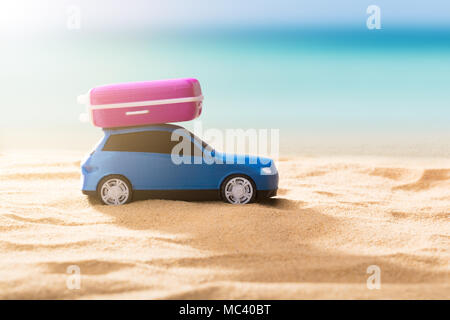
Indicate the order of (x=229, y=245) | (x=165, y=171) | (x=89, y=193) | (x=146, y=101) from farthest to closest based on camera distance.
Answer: (x=89, y=193) < (x=165, y=171) < (x=146, y=101) < (x=229, y=245)

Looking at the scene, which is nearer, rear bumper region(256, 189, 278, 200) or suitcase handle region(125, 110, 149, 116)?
suitcase handle region(125, 110, 149, 116)

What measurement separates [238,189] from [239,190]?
2 centimetres

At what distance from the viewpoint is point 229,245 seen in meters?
5.51

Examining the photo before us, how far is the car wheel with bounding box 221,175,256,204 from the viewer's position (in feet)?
22.5

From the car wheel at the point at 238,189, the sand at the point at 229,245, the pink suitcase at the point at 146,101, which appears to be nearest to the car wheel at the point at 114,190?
the sand at the point at 229,245

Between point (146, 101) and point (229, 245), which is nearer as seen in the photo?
point (229, 245)

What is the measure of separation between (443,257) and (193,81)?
3.23 meters

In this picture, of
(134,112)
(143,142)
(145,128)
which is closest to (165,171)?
(143,142)

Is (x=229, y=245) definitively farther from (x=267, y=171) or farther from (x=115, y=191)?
(x=115, y=191)

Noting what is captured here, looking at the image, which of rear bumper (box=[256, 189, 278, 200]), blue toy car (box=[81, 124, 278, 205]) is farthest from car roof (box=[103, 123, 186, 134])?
rear bumper (box=[256, 189, 278, 200])

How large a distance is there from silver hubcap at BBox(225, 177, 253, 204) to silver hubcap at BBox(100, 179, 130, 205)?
119 centimetres

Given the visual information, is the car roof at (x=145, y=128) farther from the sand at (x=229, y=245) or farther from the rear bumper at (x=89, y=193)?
the sand at (x=229, y=245)

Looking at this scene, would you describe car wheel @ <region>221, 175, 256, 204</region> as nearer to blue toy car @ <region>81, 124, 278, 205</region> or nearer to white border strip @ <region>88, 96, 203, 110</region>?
blue toy car @ <region>81, 124, 278, 205</region>

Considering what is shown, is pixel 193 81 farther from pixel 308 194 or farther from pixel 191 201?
pixel 308 194
